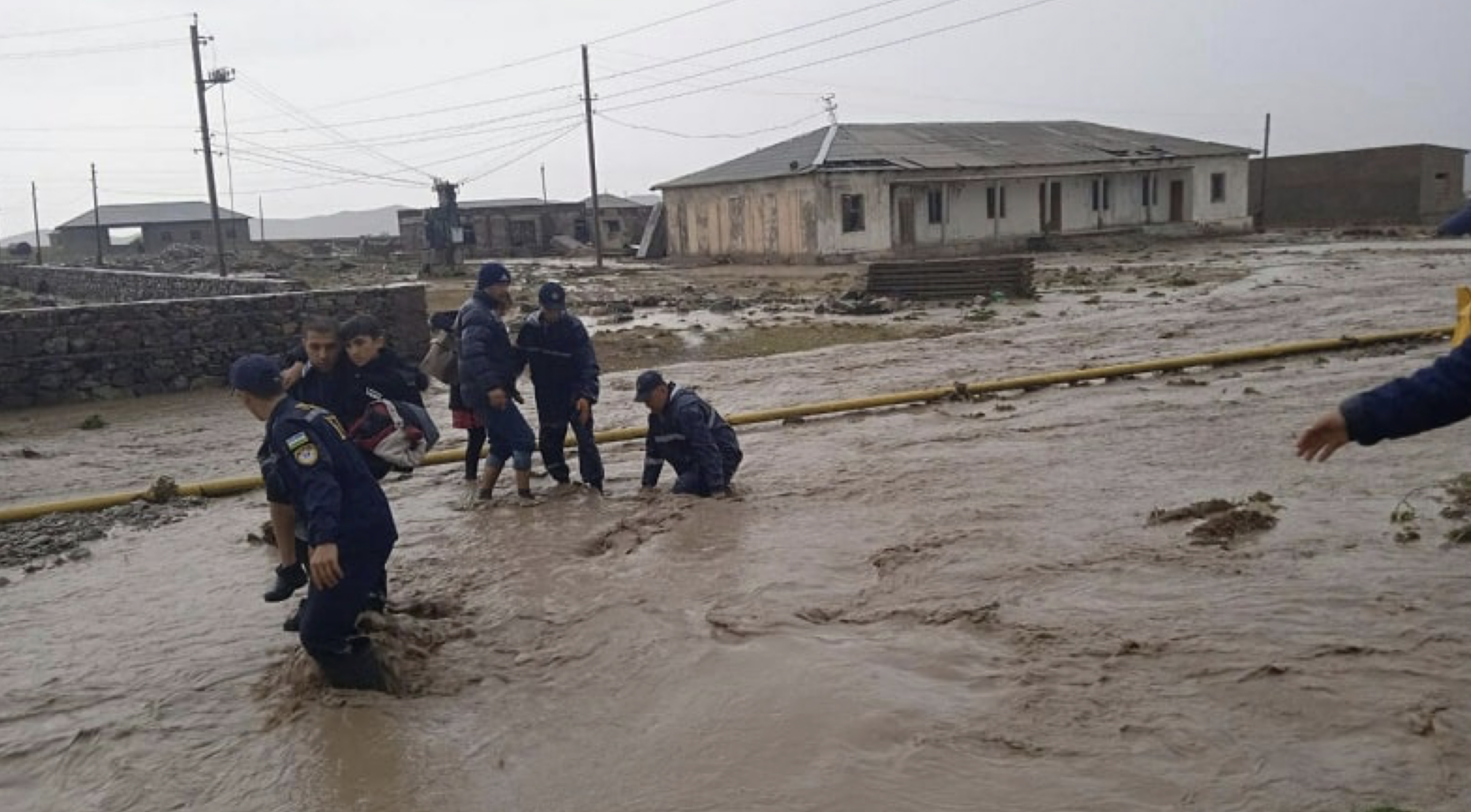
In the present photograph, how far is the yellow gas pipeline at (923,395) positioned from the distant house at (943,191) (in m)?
24.8

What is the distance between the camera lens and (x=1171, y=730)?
13.7 feet

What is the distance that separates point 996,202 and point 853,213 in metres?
6.72

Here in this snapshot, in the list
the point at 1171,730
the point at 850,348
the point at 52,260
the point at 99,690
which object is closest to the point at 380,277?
the point at 850,348

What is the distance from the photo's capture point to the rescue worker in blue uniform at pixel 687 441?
304 inches

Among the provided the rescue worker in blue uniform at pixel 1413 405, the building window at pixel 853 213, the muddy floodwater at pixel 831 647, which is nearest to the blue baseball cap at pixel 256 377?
the muddy floodwater at pixel 831 647

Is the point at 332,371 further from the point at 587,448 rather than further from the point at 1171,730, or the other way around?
the point at 1171,730

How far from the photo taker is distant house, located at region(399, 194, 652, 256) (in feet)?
193

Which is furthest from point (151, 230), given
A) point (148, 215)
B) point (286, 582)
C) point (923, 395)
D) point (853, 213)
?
point (286, 582)

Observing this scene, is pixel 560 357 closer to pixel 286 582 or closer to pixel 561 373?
pixel 561 373

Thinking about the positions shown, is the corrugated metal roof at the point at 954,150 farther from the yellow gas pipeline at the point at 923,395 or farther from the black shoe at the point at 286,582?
the black shoe at the point at 286,582

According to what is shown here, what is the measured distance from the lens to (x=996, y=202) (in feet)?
137

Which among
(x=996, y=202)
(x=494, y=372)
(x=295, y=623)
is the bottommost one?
(x=295, y=623)

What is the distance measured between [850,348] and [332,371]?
11.2 m

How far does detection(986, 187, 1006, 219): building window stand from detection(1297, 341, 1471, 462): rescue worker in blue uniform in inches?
1561
